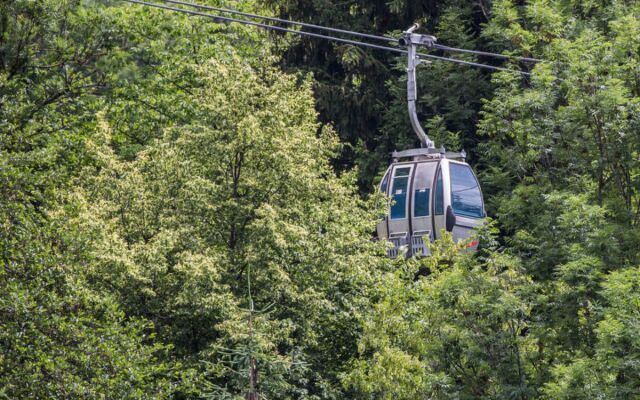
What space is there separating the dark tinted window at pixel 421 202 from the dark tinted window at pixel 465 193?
0.62 meters

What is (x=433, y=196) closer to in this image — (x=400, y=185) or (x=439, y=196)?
(x=439, y=196)

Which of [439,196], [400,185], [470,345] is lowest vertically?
[470,345]

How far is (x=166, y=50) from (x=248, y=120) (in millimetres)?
13757

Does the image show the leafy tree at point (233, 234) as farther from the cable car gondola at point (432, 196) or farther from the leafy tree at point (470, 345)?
the cable car gondola at point (432, 196)

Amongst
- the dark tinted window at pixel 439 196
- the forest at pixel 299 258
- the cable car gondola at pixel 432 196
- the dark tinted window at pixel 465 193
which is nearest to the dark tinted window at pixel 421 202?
the cable car gondola at pixel 432 196

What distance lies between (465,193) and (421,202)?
3.57 ft

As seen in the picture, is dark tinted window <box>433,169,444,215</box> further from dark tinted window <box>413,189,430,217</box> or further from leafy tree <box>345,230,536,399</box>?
leafy tree <box>345,230,536,399</box>

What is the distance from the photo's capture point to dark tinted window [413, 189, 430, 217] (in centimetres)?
3384

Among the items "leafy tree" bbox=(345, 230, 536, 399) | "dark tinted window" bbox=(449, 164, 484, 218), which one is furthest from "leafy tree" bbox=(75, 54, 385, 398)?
"dark tinted window" bbox=(449, 164, 484, 218)

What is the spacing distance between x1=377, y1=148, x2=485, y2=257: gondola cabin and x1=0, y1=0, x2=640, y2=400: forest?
3487 millimetres

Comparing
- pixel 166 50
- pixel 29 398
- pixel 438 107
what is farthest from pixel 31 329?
pixel 438 107

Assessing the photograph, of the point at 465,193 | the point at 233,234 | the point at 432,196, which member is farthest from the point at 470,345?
the point at 465,193

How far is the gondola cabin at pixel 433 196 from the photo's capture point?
33656 mm

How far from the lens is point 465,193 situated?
112 ft
